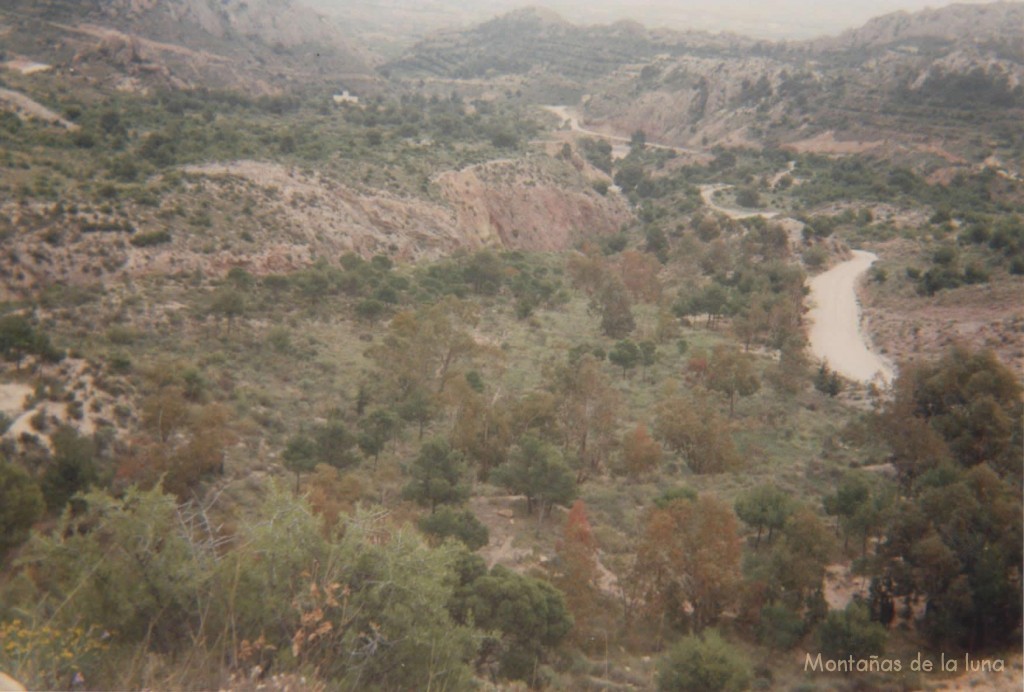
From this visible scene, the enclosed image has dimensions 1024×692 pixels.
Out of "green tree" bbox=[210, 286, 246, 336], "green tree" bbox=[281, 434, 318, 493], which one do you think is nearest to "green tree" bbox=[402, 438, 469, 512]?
"green tree" bbox=[281, 434, 318, 493]

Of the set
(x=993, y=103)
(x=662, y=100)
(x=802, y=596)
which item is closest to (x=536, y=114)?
(x=662, y=100)

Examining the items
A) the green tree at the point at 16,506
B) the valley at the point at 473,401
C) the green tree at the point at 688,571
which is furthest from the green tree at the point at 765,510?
the green tree at the point at 16,506

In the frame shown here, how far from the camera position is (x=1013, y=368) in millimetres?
30312

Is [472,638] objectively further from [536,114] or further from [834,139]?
[536,114]

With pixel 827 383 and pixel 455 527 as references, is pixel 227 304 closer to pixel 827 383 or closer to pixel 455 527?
pixel 455 527

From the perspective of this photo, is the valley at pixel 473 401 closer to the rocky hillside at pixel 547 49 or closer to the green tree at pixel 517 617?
the green tree at pixel 517 617

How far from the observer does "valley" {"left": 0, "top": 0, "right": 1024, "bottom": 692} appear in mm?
8375

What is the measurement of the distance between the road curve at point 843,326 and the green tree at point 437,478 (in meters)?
21.8

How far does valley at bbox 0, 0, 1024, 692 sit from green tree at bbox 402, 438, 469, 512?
12 cm

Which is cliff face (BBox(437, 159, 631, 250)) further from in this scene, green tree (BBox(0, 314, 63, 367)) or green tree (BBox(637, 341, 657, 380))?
green tree (BBox(0, 314, 63, 367))

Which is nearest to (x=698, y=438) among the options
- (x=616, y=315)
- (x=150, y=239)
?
(x=616, y=315)

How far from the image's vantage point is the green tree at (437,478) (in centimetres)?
1994

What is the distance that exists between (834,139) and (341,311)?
7516cm

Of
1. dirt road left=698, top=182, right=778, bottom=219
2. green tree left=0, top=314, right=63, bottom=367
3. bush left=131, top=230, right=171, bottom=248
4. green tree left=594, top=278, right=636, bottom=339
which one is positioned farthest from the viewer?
dirt road left=698, top=182, right=778, bottom=219
